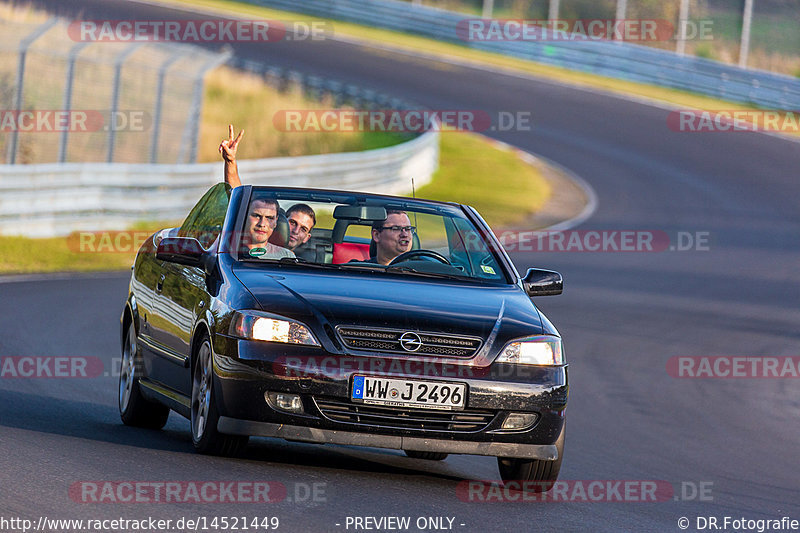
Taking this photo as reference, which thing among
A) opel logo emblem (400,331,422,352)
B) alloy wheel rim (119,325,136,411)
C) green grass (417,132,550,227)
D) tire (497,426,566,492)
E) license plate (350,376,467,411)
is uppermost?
opel logo emblem (400,331,422,352)

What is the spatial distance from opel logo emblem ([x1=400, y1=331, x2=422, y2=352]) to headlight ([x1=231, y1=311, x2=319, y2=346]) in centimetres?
42

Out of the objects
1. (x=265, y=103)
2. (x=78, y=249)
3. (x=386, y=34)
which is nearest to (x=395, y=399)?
(x=78, y=249)

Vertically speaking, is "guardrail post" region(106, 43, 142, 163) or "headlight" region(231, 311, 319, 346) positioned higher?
"headlight" region(231, 311, 319, 346)

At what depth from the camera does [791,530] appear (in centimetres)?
692

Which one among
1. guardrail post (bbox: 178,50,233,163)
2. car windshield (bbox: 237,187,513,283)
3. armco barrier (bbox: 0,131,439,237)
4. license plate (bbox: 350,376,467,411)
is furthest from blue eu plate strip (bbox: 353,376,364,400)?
guardrail post (bbox: 178,50,233,163)

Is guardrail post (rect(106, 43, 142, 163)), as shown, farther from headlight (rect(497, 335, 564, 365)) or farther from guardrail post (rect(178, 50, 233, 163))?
headlight (rect(497, 335, 564, 365))

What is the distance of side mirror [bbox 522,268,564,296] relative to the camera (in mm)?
7980

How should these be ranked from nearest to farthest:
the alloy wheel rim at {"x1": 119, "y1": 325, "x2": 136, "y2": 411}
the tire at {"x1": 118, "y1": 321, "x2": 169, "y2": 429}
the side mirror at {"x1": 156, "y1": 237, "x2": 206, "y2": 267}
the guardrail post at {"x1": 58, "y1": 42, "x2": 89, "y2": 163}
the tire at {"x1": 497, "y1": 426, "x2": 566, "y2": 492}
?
the tire at {"x1": 497, "y1": 426, "x2": 566, "y2": 492}
the side mirror at {"x1": 156, "y1": 237, "x2": 206, "y2": 267}
the tire at {"x1": 118, "y1": 321, "x2": 169, "y2": 429}
the alloy wheel rim at {"x1": 119, "y1": 325, "x2": 136, "y2": 411}
the guardrail post at {"x1": 58, "y1": 42, "x2": 89, "y2": 163}

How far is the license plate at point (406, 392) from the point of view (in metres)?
6.64

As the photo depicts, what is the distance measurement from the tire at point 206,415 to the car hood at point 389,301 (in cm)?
45

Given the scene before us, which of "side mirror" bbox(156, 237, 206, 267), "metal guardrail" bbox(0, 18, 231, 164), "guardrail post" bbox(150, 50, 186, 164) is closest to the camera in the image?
"side mirror" bbox(156, 237, 206, 267)

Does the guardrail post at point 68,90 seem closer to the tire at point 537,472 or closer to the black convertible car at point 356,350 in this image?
the black convertible car at point 356,350

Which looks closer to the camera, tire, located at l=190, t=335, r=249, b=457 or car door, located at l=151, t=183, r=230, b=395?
tire, located at l=190, t=335, r=249, b=457

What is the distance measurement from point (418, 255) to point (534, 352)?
1218 millimetres
